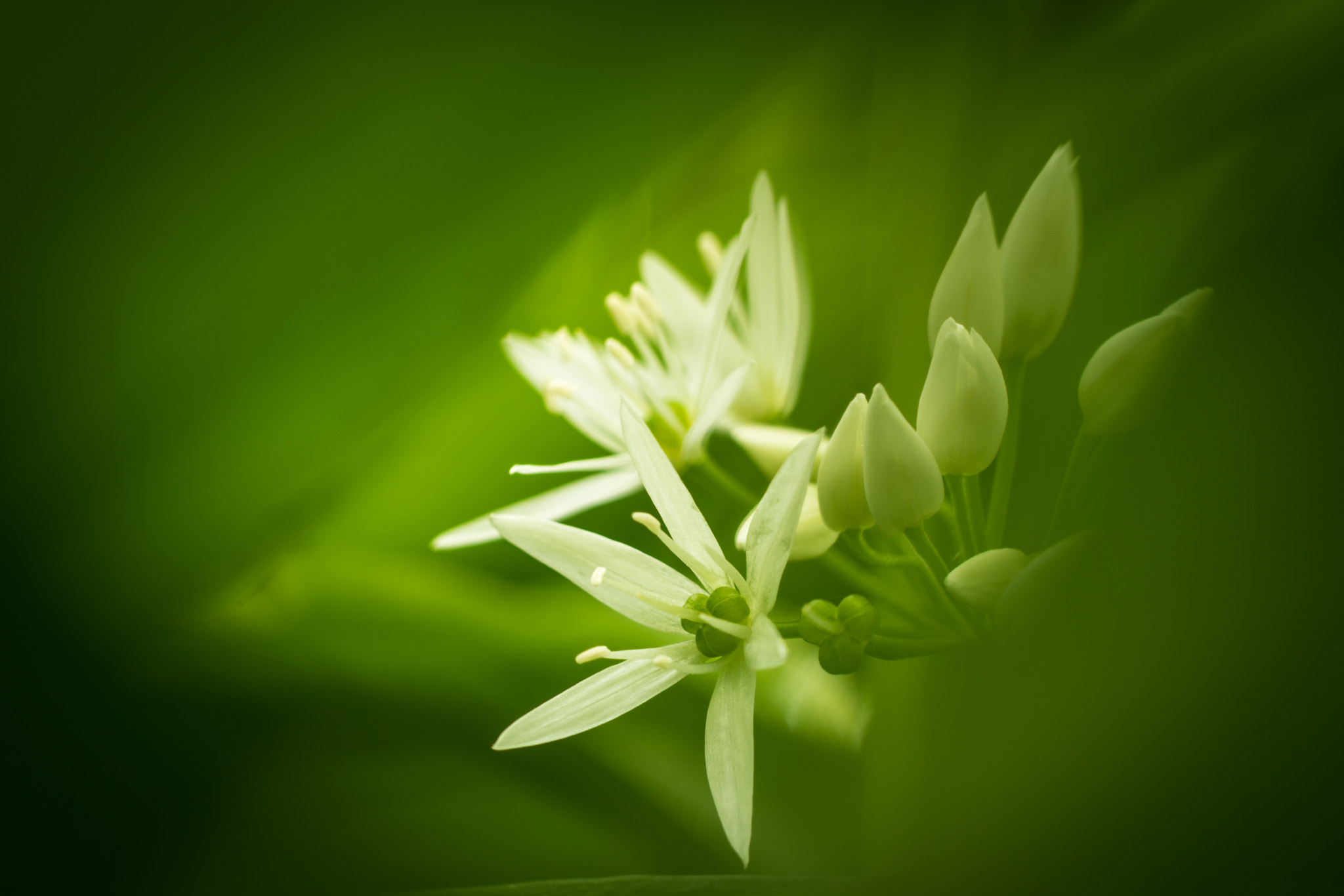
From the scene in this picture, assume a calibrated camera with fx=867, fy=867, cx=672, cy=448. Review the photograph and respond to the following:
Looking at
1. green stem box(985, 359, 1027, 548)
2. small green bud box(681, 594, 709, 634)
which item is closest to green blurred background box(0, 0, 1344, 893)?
green stem box(985, 359, 1027, 548)

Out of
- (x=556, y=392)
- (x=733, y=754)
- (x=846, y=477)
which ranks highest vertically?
(x=556, y=392)

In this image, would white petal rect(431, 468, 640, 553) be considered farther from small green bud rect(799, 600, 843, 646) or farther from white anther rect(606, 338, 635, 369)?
small green bud rect(799, 600, 843, 646)

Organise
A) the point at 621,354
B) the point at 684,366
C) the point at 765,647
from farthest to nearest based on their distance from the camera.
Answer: the point at 684,366, the point at 621,354, the point at 765,647

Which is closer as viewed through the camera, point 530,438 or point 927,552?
point 927,552

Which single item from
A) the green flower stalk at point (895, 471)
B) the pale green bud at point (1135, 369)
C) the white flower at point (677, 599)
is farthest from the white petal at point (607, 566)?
the pale green bud at point (1135, 369)

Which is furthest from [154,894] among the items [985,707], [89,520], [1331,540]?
[1331,540]

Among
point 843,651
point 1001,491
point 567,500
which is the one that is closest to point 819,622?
point 843,651

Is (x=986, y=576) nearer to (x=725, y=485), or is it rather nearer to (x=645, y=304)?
(x=725, y=485)
